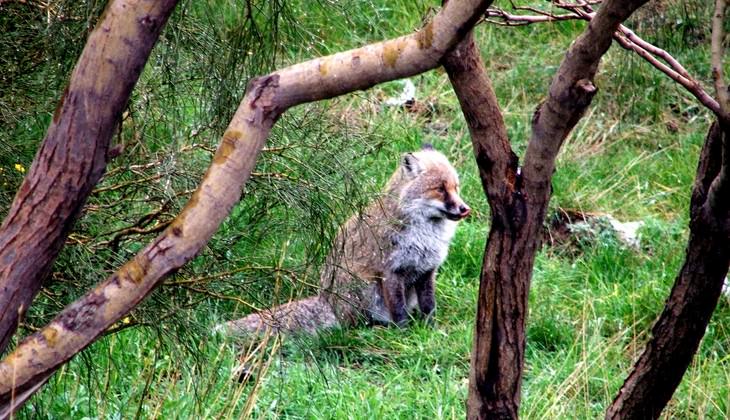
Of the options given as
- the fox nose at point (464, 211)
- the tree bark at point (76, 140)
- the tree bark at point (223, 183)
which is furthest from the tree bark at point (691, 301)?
the fox nose at point (464, 211)

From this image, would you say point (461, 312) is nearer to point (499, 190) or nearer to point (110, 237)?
point (110, 237)

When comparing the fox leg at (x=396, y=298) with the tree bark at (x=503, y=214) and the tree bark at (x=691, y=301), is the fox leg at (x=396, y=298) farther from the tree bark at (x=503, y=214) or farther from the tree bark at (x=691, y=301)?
the tree bark at (x=503, y=214)

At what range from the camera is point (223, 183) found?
2072 mm

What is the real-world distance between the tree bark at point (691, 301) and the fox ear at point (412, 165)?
3.35m

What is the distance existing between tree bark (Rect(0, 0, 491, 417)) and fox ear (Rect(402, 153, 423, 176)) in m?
4.42

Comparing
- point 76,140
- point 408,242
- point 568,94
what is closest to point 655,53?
point 568,94

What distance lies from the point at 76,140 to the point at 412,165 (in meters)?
4.66

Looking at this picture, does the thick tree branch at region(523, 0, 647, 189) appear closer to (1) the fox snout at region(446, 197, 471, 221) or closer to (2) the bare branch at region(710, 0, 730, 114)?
(2) the bare branch at region(710, 0, 730, 114)

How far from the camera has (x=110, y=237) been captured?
376 cm

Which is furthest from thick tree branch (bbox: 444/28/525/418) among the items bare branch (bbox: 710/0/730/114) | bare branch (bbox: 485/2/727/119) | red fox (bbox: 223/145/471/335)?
red fox (bbox: 223/145/471/335)

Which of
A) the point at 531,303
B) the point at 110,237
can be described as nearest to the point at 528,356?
the point at 531,303

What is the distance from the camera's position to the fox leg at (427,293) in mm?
5953

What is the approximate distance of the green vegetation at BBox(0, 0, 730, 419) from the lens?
3502mm

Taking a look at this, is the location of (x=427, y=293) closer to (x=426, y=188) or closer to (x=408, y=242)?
(x=408, y=242)
